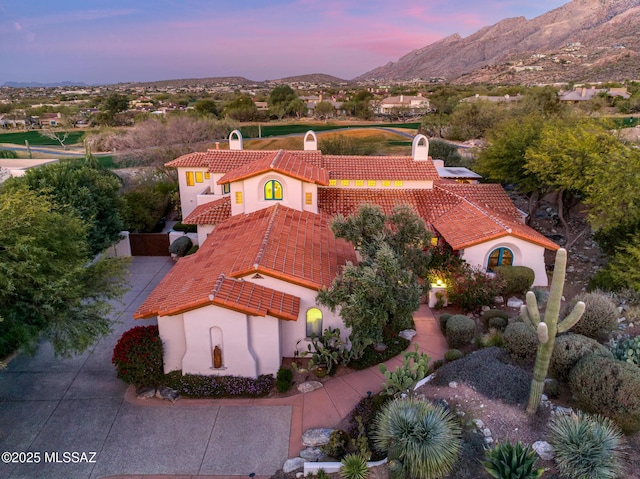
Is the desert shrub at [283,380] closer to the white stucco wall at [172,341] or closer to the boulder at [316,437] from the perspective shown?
the boulder at [316,437]

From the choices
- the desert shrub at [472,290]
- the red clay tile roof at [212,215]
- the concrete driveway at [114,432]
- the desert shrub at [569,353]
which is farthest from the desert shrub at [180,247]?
the desert shrub at [569,353]

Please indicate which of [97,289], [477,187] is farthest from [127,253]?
[477,187]

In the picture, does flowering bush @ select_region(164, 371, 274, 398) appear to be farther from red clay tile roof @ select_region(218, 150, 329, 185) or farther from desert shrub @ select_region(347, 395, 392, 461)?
red clay tile roof @ select_region(218, 150, 329, 185)

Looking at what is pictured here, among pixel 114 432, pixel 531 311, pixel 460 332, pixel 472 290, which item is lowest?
pixel 114 432

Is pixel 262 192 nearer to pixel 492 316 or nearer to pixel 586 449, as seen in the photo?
pixel 492 316

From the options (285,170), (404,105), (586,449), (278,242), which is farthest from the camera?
(404,105)

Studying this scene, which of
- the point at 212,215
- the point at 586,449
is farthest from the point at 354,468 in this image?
the point at 212,215
